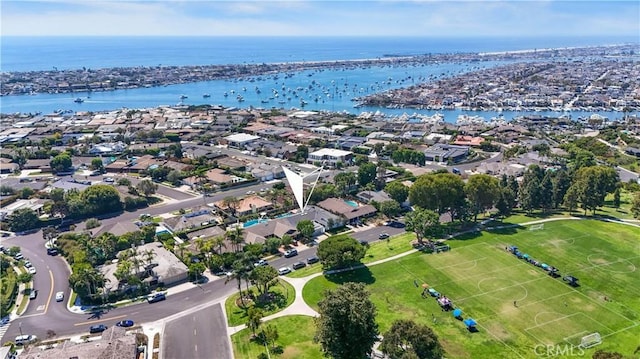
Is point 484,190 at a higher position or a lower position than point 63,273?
higher

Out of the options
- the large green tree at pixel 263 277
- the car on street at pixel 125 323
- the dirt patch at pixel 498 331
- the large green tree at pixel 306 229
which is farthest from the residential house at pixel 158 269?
the dirt patch at pixel 498 331

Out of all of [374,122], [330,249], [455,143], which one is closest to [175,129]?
[374,122]

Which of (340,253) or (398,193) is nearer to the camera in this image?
(340,253)

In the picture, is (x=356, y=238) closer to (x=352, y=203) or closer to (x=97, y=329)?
(x=352, y=203)

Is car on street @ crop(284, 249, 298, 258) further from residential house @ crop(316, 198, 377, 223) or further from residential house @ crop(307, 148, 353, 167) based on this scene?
residential house @ crop(307, 148, 353, 167)

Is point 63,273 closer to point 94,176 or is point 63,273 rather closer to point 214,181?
point 214,181

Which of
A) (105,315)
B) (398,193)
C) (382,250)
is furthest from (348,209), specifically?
(105,315)

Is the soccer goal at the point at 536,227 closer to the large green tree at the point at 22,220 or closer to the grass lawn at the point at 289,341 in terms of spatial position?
the grass lawn at the point at 289,341

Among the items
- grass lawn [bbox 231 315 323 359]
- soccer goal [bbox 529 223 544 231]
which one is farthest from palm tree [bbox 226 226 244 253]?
soccer goal [bbox 529 223 544 231]
